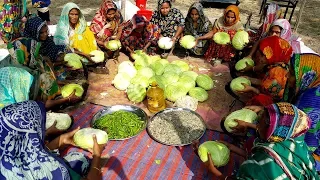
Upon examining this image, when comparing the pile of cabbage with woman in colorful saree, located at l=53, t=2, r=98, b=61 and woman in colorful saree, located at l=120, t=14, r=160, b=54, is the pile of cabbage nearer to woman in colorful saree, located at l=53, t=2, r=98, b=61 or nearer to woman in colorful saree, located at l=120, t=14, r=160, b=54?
woman in colorful saree, located at l=120, t=14, r=160, b=54

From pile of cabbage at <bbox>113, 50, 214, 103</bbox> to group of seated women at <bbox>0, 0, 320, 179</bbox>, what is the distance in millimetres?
694

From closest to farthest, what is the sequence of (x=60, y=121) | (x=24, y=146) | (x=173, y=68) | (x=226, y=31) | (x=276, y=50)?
(x=24, y=146) < (x=60, y=121) < (x=276, y=50) < (x=173, y=68) < (x=226, y=31)

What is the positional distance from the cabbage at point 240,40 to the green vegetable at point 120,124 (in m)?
2.79

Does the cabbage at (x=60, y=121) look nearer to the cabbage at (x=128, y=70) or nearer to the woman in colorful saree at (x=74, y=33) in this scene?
the cabbage at (x=128, y=70)

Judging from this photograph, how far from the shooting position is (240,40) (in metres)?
5.33

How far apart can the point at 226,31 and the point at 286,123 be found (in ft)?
13.0

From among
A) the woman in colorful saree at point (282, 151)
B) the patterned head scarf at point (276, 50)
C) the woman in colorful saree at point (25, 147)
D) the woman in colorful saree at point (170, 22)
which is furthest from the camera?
the woman in colorful saree at point (170, 22)

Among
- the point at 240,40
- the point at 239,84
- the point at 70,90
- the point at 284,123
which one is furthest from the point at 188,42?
the point at 284,123

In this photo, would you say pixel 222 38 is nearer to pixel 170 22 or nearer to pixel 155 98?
pixel 170 22

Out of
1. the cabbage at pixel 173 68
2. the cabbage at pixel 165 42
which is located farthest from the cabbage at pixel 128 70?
the cabbage at pixel 165 42

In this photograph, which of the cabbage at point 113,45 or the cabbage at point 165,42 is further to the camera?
the cabbage at point 165,42

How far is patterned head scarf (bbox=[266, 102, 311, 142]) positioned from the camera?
203 cm

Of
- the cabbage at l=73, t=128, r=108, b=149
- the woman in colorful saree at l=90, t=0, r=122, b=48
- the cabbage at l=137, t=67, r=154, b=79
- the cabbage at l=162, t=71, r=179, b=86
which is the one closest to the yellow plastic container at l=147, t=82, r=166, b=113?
the cabbage at l=162, t=71, r=179, b=86

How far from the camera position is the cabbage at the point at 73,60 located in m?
4.68
